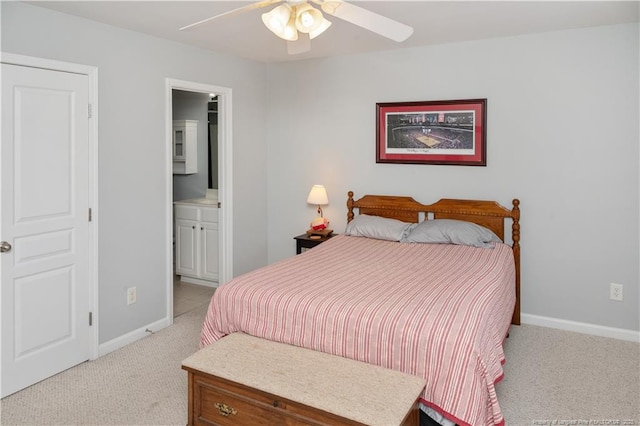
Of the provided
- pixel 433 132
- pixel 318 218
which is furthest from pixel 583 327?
pixel 318 218

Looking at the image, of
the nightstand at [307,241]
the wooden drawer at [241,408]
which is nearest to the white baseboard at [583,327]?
the nightstand at [307,241]

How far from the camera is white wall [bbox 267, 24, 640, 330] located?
370 cm

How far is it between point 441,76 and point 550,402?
271 centimetres

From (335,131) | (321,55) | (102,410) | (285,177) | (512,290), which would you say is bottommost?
(102,410)

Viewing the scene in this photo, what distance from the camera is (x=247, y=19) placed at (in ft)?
11.2

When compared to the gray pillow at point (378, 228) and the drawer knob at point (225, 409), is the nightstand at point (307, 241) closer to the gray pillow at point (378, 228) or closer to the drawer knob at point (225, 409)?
the gray pillow at point (378, 228)

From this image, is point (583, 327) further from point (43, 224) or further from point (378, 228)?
point (43, 224)

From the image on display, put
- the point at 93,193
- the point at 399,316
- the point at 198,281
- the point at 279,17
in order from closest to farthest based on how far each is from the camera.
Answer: the point at 279,17, the point at 399,316, the point at 93,193, the point at 198,281

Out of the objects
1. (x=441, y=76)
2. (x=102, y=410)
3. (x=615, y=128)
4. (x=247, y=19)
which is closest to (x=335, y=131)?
(x=441, y=76)

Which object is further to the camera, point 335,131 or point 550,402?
point 335,131

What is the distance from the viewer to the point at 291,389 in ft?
6.96

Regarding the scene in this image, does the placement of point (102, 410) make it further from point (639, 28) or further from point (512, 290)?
point (639, 28)

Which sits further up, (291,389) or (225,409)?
(291,389)

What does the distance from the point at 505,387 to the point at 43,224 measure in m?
3.02
